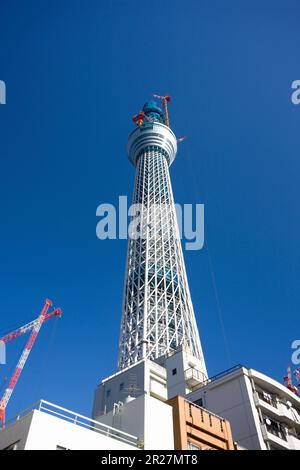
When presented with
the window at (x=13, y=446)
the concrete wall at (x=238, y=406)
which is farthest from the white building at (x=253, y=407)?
the window at (x=13, y=446)

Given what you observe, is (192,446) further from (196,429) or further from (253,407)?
(253,407)

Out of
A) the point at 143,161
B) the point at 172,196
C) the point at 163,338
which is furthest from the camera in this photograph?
the point at 143,161

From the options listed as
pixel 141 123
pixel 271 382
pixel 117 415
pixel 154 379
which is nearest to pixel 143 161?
pixel 141 123

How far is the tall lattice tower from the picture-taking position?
51281 mm

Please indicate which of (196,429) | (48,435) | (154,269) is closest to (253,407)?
(196,429)

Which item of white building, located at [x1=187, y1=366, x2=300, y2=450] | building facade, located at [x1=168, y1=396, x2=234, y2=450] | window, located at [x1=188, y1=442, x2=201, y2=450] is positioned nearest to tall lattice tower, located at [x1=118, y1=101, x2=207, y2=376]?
white building, located at [x1=187, y1=366, x2=300, y2=450]

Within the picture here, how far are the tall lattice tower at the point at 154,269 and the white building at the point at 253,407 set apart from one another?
10.8m

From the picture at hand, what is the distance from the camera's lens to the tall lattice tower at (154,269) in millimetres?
51281

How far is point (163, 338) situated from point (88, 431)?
3612 centimetres

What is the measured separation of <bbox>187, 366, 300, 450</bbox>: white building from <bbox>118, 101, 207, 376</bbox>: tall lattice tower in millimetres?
10770

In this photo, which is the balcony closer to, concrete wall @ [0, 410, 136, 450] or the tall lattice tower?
the tall lattice tower

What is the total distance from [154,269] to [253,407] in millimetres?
35667
